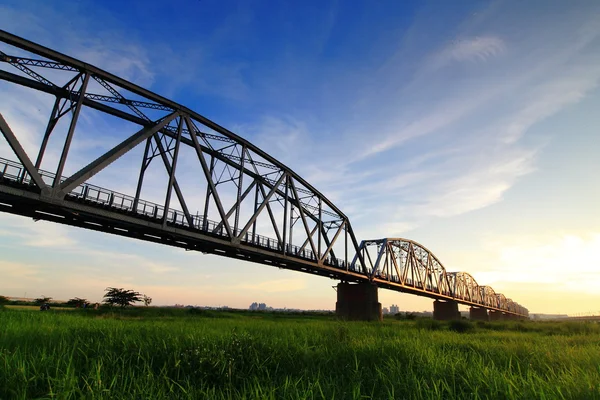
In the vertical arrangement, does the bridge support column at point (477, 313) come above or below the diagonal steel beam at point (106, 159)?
below

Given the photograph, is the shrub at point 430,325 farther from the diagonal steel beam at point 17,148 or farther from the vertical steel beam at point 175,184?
the diagonal steel beam at point 17,148

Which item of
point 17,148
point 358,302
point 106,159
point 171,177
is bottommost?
point 358,302

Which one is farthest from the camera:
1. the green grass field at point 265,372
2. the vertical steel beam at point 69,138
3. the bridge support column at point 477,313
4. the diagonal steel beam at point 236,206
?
the bridge support column at point 477,313

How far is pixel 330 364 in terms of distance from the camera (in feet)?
26.8

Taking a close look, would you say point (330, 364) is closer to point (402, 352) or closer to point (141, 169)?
point (402, 352)

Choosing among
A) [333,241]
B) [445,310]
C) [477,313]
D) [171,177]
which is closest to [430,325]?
[333,241]

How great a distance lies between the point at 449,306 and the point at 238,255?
8559 cm

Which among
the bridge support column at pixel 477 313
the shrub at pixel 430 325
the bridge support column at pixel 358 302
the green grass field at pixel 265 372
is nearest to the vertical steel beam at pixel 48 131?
the green grass field at pixel 265 372

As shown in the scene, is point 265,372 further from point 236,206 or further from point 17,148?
point 236,206

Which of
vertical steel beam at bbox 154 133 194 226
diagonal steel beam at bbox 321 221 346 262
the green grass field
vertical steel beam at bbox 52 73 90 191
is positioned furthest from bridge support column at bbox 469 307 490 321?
vertical steel beam at bbox 52 73 90 191

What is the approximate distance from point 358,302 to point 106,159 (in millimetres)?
46662

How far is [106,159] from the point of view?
74.9 ft

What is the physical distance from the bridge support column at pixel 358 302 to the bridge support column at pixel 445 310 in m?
50.3

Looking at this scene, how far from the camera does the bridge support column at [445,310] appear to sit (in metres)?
96.2
